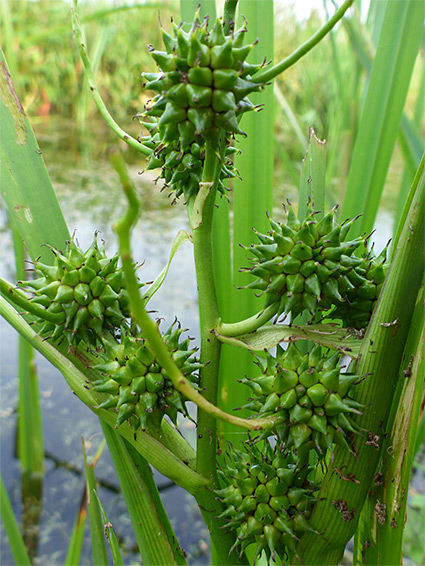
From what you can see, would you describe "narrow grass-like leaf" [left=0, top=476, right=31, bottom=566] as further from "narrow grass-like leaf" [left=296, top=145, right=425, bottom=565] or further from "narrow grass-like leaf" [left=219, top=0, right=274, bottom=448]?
"narrow grass-like leaf" [left=296, top=145, right=425, bottom=565]

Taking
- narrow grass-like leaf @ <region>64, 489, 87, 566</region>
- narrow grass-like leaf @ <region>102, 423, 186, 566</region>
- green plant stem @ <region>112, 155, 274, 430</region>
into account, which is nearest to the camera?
green plant stem @ <region>112, 155, 274, 430</region>

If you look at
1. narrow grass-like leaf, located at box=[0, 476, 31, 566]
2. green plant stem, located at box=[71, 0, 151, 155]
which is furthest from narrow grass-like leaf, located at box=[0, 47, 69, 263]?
narrow grass-like leaf, located at box=[0, 476, 31, 566]

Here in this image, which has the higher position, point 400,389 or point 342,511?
point 400,389

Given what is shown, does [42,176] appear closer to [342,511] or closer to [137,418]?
[137,418]

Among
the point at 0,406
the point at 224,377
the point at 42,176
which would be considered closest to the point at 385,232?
the point at 0,406

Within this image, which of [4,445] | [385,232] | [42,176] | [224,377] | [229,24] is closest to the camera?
[229,24]

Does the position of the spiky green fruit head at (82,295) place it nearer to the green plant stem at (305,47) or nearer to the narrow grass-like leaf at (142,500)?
the narrow grass-like leaf at (142,500)

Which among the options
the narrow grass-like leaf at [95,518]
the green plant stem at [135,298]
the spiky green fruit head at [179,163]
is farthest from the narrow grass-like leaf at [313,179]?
the narrow grass-like leaf at [95,518]
